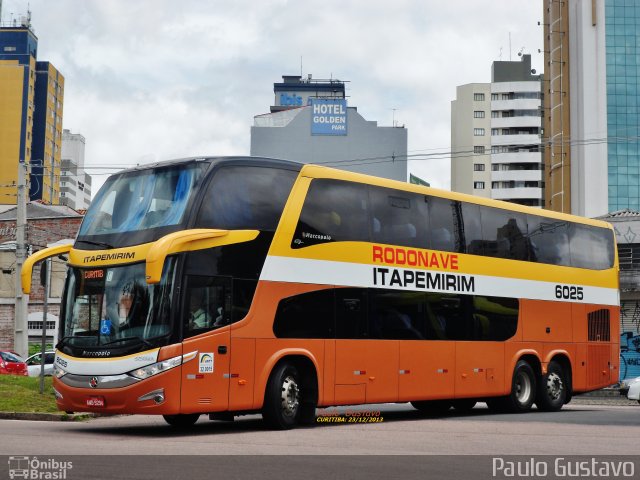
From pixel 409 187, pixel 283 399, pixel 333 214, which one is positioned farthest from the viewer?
pixel 409 187

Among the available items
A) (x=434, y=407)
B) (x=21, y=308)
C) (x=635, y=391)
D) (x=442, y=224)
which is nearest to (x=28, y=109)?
(x=21, y=308)

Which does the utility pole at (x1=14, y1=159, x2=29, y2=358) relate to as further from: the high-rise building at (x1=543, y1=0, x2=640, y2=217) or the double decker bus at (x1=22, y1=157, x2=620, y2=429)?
the high-rise building at (x1=543, y1=0, x2=640, y2=217)

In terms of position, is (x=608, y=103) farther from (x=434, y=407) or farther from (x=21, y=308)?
(x=434, y=407)

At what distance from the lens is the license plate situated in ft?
49.4

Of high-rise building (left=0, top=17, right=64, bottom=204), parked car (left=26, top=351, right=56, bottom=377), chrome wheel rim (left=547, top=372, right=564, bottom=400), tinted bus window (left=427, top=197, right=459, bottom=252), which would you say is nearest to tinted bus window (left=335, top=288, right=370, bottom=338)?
tinted bus window (left=427, top=197, right=459, bottom=252)

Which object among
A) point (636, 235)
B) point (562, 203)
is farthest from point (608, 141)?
point (636, 235)

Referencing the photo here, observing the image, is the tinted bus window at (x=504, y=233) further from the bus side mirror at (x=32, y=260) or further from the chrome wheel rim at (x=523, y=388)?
the bus side mirror at (x=32, y=260)

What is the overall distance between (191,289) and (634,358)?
33.8 meters

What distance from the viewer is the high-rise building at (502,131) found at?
403 ft

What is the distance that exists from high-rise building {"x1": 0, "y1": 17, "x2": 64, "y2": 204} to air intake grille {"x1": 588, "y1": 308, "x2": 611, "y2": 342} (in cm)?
11034

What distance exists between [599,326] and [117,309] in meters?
13.1

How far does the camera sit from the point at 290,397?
16594 millimetres
